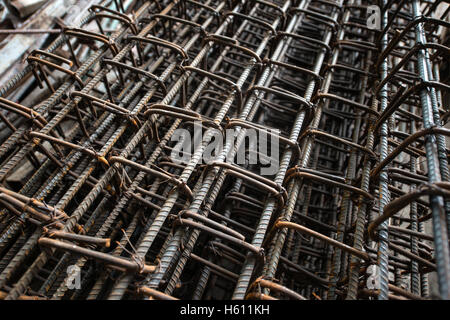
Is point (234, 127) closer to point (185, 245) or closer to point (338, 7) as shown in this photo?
point (185, 245)

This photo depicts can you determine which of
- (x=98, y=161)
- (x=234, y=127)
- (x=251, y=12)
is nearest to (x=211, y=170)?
(x=234, y=127)

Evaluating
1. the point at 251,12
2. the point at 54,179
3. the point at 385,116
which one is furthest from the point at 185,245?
the point at 251,12

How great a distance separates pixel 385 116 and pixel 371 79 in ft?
7.47

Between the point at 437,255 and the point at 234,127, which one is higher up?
the point at 234,127

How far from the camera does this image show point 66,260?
404cm

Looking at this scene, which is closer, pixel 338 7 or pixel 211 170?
pixel 211 170
